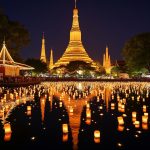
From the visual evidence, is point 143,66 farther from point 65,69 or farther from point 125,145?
point 125,145

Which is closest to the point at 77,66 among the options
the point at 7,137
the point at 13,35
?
the point at 13,35

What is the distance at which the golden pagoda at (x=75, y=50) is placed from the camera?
88.3 m

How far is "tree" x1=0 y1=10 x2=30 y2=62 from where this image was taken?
4712 centimetres

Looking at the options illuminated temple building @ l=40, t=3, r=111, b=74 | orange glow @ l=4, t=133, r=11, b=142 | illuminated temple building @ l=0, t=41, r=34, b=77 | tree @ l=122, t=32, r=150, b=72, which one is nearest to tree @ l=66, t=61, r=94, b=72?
illuminated temple building @ l=40, t=3, r=111, b=74

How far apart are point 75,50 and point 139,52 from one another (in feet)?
106

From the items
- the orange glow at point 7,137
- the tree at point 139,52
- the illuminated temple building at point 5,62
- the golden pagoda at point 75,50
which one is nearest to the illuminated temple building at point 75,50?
the golden pagoda at point 75,50

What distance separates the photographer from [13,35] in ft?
165

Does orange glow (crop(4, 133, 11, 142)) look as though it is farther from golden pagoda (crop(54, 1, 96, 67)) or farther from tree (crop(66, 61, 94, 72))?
golden pagoda (crop(54, 1, 96, 67))

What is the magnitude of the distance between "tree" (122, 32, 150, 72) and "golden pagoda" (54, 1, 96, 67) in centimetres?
2289

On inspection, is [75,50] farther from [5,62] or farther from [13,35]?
[5,62]

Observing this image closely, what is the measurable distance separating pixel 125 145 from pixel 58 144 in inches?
70.2

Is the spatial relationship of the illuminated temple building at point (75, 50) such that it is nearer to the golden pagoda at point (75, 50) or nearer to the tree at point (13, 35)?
the golden pagoda at point (75, 50)

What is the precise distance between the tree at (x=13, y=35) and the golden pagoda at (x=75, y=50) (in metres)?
32.8

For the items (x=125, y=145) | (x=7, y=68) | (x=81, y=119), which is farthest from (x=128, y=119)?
(x=7, y=68)
